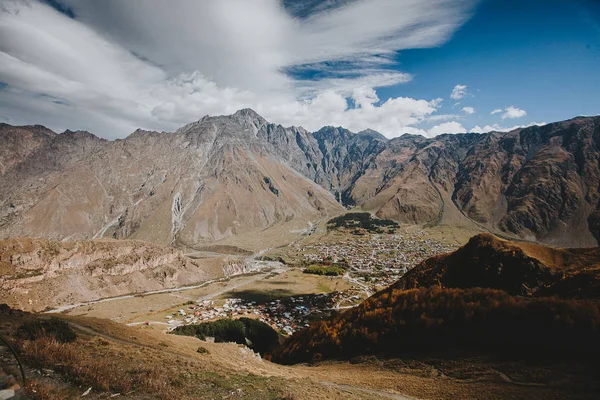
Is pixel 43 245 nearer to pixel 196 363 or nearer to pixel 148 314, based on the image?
pixel 148 314

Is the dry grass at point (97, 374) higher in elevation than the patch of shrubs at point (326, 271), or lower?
higher

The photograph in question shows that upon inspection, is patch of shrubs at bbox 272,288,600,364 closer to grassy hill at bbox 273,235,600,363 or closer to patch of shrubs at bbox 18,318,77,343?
grassy hill at bbox 273,235,600,363

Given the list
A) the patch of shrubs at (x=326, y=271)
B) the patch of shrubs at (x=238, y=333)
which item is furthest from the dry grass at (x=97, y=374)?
the patch of shrubs at (x=326, y=271)

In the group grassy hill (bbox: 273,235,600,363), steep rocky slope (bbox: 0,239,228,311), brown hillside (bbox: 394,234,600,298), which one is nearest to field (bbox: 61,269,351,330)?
steep rocky slope (bbox: 0,239,228,311)

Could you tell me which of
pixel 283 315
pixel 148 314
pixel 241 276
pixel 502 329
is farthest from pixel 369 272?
pixel 502 329

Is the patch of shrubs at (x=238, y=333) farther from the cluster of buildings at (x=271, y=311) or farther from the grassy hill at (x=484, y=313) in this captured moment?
the grassy hill at (x=484, y=313)

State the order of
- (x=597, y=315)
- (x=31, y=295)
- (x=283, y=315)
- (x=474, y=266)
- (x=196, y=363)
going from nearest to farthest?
(x=597, y=315) < (x=196, y=363) < (x=474, y=266) < (x=283, y=315) < (x=31, y=295)

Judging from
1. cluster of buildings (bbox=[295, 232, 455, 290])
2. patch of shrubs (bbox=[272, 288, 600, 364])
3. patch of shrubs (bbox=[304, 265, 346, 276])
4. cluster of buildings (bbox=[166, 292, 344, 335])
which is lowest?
cluster of buildings (bbox=[295, 232, 455, 290])
